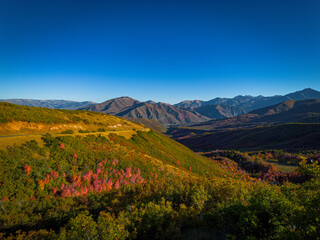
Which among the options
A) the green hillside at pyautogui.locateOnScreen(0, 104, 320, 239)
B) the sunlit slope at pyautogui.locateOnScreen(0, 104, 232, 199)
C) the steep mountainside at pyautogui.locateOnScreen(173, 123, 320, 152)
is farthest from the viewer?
the steep mountainside at pyautogui.locateOnScreen(173, 123, 320, 152)

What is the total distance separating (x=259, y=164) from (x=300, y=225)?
100102 mm

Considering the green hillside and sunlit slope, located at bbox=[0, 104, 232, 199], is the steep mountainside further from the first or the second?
the green hillside

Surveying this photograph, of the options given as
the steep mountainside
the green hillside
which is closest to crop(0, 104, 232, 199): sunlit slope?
the green hillside

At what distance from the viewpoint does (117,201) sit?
17688 millimetres

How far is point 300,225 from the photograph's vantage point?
7.09 m

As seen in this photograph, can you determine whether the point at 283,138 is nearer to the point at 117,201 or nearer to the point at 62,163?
the point at 117,201

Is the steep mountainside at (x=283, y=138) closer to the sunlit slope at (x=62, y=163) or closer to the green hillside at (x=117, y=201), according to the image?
the sunlit slope at (x=62, y=163)

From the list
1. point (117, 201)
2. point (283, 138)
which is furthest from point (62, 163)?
point (283, 138)

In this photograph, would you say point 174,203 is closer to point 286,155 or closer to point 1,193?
point 1,193

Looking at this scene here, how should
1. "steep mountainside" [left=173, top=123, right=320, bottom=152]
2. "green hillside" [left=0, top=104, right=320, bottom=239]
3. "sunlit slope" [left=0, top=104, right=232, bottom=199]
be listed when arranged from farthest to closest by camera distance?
1. "steep mountainside" [left=173, top=123, right=320, bottom=152]
2. "sunlit slope" [left=0, top=104, right=232, bottom=199]
3. "green hillside" [left=0, top=104, right=320, bottom=239]

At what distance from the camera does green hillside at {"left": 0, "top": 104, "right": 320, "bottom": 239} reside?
10328 millimetres

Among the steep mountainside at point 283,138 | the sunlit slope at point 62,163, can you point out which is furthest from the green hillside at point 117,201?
the steep mountainside at point 283,138

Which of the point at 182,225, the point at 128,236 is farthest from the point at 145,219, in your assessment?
the point at 182,225

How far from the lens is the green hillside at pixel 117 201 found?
10.3 meters
